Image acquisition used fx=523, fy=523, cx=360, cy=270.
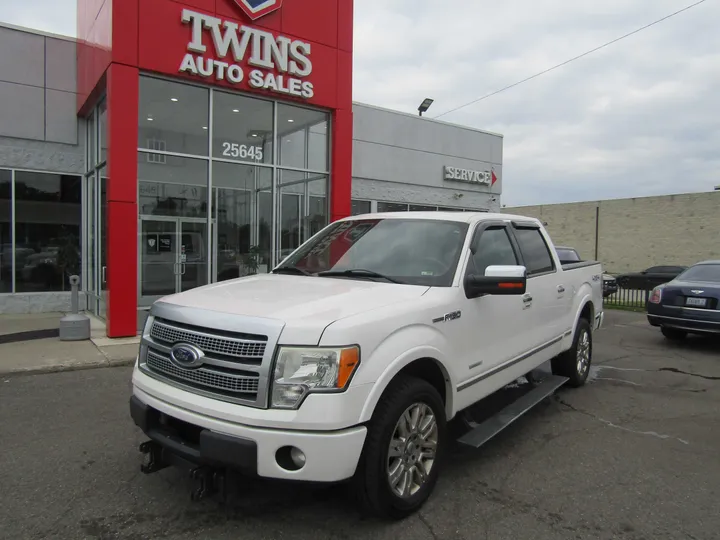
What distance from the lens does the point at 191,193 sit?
Answer: 11.3 m

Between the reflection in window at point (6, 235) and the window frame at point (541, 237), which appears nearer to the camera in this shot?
the window frame at point (541, 237)

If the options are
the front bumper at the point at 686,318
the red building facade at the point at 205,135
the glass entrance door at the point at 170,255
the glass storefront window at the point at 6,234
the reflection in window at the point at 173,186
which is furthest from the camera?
the glass storefront window at the point at 6,234

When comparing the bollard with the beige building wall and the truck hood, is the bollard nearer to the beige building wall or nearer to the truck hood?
the truck hood

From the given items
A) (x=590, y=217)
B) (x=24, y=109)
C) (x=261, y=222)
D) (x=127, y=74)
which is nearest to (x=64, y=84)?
(x=24, y=109)

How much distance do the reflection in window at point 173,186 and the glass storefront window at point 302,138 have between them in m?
2.04

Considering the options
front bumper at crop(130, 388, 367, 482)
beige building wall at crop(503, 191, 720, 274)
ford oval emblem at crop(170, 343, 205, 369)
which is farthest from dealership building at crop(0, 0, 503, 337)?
beige building wall at crop(503, 191, 720, 274)

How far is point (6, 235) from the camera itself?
38.4 ft

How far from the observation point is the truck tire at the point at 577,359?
6.02m

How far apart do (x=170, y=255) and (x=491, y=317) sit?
9013mm

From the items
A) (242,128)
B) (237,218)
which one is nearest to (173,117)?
(242,128)

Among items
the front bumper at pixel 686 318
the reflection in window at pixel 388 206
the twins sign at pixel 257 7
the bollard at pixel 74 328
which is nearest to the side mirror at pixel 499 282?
the front bumper at pixel 686 318

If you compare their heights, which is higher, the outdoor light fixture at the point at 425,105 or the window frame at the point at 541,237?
the outdoor light fixture at the point at 425,105

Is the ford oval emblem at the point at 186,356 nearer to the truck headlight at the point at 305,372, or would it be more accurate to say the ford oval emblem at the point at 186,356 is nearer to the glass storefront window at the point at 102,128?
the truck headlight at the point at 305,372

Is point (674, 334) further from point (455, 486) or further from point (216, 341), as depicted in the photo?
point (216, 341)
